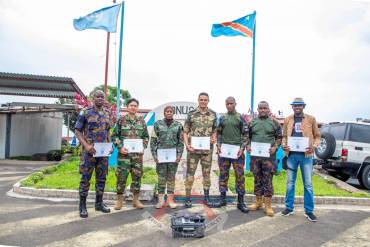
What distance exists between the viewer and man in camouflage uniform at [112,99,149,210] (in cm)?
572

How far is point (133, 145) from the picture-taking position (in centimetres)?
571

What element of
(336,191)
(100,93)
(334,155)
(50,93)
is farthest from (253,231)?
(50,93)

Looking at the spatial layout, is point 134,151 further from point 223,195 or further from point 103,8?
point 103,8

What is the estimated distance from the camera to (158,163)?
590 centimetres

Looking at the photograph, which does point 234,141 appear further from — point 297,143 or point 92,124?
point 92,124

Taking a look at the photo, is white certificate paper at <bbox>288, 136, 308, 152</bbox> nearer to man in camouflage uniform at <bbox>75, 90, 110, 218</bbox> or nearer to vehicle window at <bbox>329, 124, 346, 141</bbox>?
man in camouflage uniform at <bbox>75, 90, 110, 218</bbox>

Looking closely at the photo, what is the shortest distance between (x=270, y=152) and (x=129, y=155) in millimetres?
2453

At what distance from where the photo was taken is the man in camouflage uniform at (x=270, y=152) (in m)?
5.61

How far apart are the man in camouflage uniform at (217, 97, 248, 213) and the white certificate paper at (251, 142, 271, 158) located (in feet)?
0.68

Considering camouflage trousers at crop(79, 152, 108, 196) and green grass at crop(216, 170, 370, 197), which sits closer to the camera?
camouflage trousers at crop(79, 152, 108, 196)

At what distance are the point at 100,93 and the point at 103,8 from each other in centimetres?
567

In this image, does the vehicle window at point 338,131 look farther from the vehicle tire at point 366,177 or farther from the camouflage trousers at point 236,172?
the camouflage trousers at point 236,172

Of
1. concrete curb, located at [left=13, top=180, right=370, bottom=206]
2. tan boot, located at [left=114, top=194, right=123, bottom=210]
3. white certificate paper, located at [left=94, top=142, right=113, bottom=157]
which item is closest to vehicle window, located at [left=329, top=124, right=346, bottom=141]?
concrete curb, located at [left=13, top=180, right=370, bottom=206]

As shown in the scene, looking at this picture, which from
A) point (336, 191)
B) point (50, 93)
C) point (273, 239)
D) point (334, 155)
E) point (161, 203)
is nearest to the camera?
point (273, 239)
